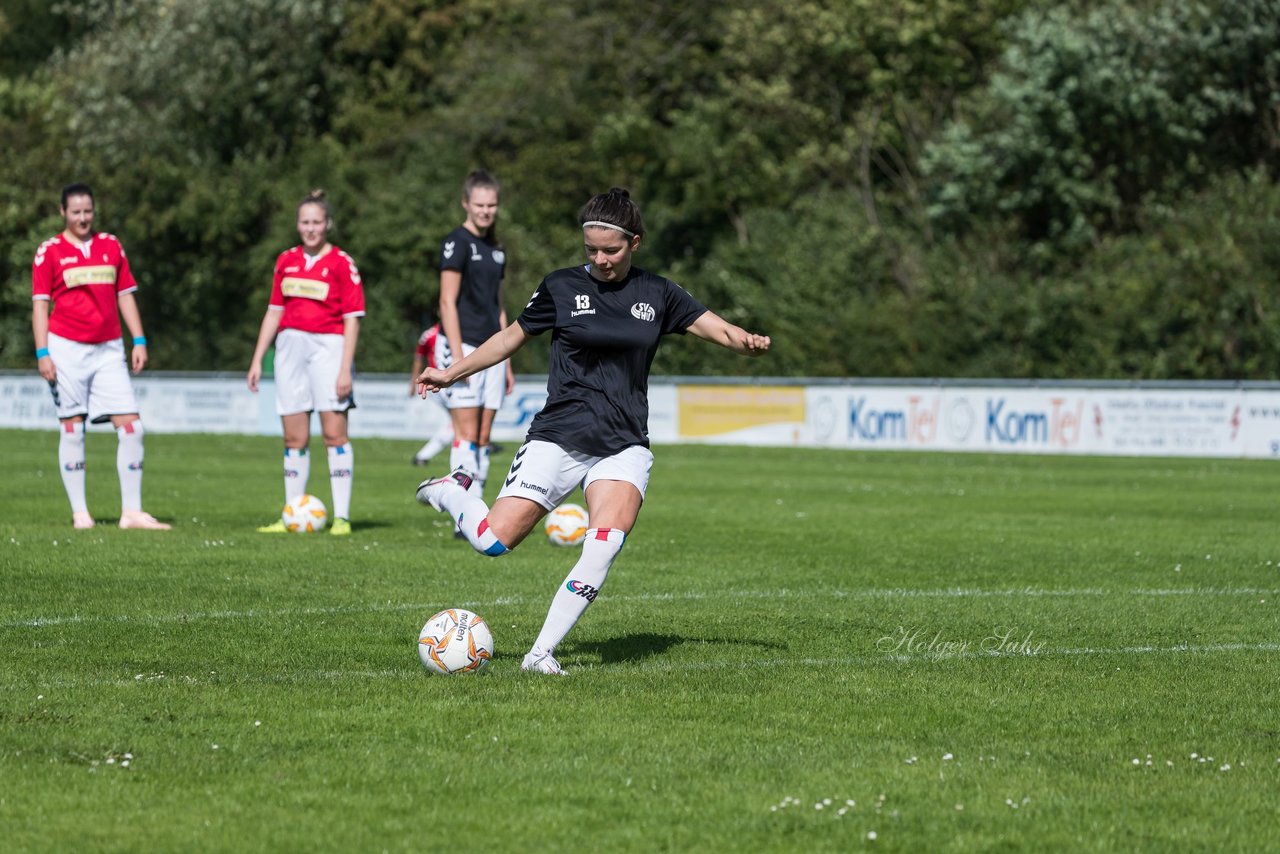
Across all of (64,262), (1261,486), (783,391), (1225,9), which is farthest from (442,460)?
(1225,9)

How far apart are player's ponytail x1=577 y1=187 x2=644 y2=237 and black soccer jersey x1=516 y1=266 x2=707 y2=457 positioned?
0.33 metres

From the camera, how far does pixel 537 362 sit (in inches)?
1610

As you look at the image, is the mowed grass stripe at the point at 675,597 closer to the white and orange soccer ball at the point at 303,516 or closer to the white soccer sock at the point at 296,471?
the white and orange soccer ball at the point at 303,516

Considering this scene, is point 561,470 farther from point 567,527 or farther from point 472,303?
point 472,303

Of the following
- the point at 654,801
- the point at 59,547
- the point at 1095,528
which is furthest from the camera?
the point at 1095,528

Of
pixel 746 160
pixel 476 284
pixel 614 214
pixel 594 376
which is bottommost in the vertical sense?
pixel 594 376

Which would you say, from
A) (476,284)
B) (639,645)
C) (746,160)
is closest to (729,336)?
(639,645)

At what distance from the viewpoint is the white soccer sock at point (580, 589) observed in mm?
7395

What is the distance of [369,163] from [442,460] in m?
25.4

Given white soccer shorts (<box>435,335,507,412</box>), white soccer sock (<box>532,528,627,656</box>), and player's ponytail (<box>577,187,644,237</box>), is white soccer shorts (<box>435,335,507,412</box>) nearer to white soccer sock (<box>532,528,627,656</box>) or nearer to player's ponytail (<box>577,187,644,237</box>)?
player's ponytail (<box>577,187,644,237</box>)

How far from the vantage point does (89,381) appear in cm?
1339

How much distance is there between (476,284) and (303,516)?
224 centimetres

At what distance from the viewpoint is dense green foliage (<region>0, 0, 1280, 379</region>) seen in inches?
1523

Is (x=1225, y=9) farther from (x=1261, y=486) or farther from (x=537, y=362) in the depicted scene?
(x=1261, y=486)
